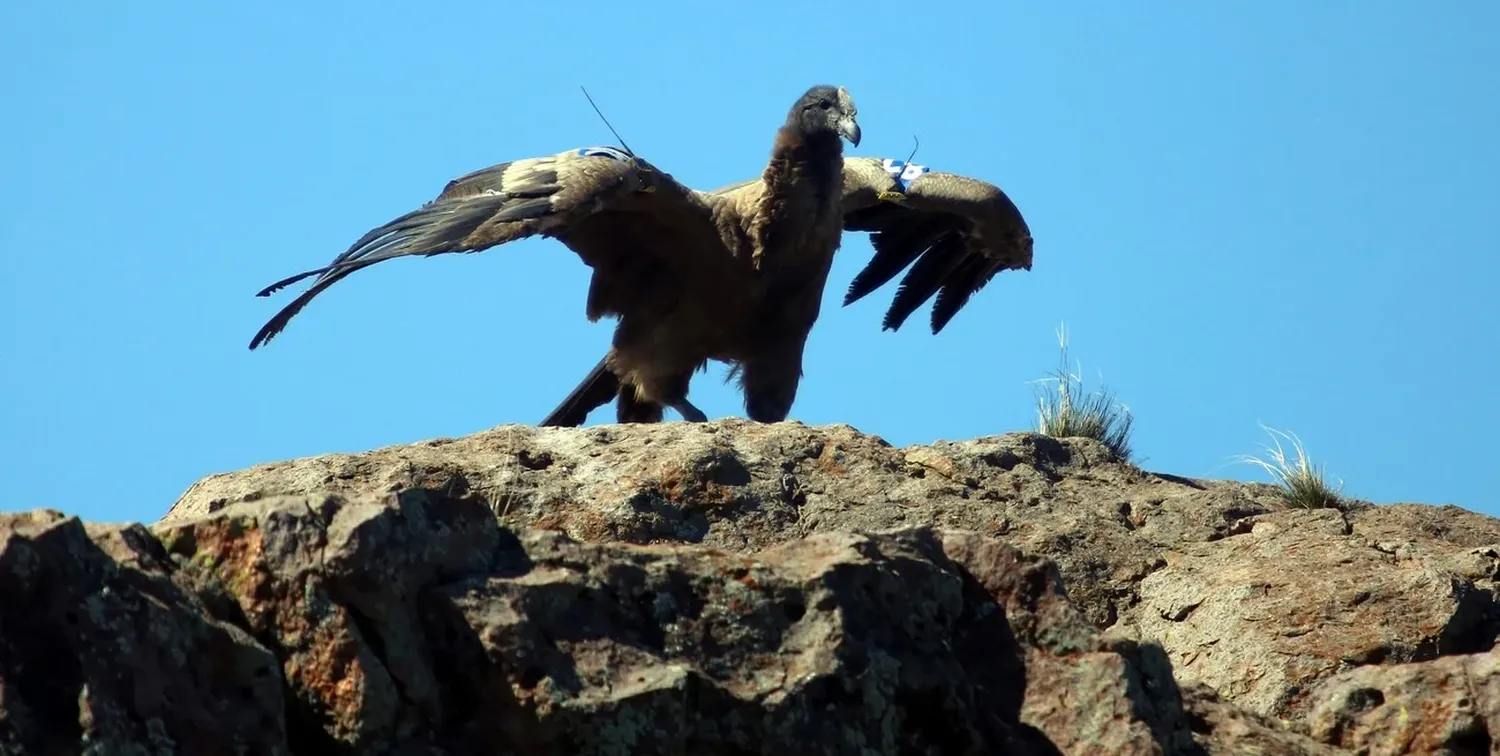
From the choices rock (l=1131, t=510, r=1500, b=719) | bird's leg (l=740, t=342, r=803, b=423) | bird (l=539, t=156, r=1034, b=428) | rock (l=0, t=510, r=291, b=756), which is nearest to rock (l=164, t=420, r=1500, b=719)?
rock (l=1131, t=510, r=1500, b=719)

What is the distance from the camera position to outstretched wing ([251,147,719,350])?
8320 mm

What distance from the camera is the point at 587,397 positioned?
10.2m

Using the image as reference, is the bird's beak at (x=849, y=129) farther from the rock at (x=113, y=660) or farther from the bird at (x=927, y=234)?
the rock at (x=113, y=660)

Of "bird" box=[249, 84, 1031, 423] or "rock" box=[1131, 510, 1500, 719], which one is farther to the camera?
"bird" box=[249, 84, 1031, 423]

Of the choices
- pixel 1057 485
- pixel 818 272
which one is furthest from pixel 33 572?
pixel 818 272

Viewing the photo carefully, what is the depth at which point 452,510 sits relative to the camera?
3652 millimetres

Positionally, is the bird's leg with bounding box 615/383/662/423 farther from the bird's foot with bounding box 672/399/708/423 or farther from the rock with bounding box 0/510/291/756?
the rock with bounding box 0/510/291/756

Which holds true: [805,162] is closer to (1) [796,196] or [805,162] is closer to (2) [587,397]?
(1) [796,196]

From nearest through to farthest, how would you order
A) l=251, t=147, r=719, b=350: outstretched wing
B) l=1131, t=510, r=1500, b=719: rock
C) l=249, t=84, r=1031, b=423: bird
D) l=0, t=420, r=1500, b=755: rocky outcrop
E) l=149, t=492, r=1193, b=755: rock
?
l=0, t=420, r=1500, b=755: rocky outcrop → l=149, t=492, r=1193, b=755: rock → l=1131, t=510, r=1500, b=719: rock → l=251, t=147, r=719, b=350: outstretched wing → l=249, t=84, r=1031, b=423: bird

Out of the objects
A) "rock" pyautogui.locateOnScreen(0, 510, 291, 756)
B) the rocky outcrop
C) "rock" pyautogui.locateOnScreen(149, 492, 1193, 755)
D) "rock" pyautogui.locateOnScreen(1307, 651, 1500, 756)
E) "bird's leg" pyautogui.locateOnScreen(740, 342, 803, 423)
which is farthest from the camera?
"bird's leg" pyautogui.locateOnScreen(740, 342, 803, 423)

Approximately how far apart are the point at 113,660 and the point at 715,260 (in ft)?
22.0

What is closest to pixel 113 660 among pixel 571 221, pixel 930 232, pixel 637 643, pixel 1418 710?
pixel 637 643

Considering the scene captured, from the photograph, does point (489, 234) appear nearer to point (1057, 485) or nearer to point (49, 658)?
point (1057, 485)

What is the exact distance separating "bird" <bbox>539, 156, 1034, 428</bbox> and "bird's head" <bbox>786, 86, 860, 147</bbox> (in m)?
0.67
